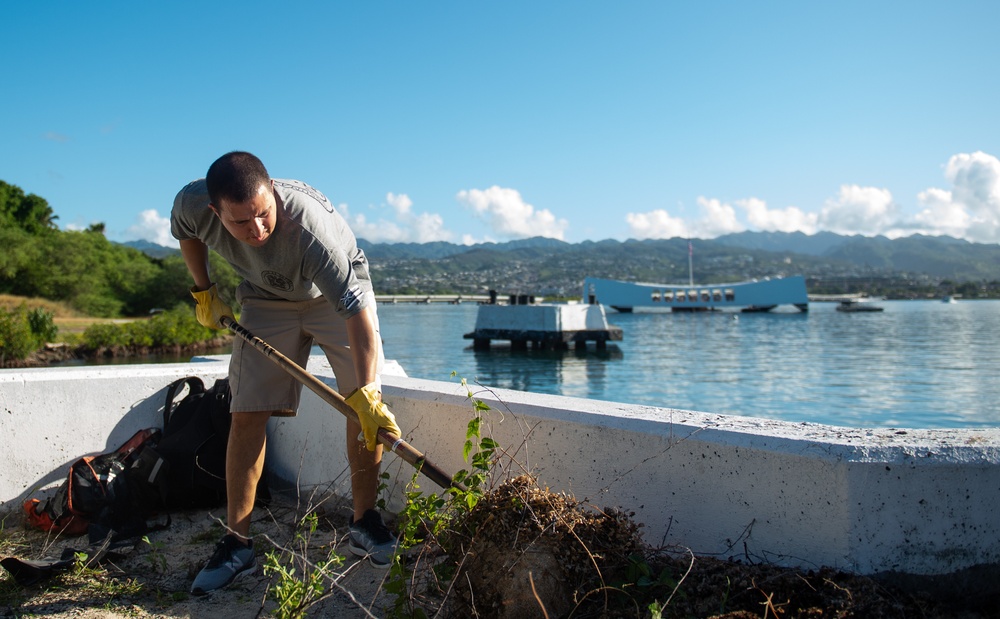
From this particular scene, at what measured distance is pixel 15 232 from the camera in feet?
165

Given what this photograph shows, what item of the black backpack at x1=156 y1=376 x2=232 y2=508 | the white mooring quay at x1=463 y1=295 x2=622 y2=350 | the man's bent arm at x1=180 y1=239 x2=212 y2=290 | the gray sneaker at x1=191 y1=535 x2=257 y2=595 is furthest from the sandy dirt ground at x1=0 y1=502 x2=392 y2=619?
the white mooring quay at x1=463 y1=295 x2=622 y2=350

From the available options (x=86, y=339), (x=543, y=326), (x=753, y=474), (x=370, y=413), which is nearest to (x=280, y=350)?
(x=370, y=413)

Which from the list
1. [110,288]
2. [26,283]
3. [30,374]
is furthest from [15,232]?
[30,374]

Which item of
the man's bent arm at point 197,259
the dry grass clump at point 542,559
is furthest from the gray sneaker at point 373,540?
the man's bent arm at point 197,259

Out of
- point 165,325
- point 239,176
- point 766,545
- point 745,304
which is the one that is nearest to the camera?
point 766,545

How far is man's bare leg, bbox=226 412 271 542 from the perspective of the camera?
115 inches

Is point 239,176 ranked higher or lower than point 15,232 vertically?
lower

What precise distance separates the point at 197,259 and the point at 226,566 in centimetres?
123

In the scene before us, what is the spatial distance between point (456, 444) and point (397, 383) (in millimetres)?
542

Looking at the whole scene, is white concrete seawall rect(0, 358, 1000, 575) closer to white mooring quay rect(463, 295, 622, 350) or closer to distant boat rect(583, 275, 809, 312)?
white mooring quay rect(463, 295, 622, 350)

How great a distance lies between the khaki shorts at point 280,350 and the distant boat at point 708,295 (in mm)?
90740

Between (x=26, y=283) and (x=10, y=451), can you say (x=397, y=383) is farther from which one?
(x=26, y=283)

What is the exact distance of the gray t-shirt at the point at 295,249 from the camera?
2.66 meters

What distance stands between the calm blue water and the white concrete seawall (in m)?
18.7
